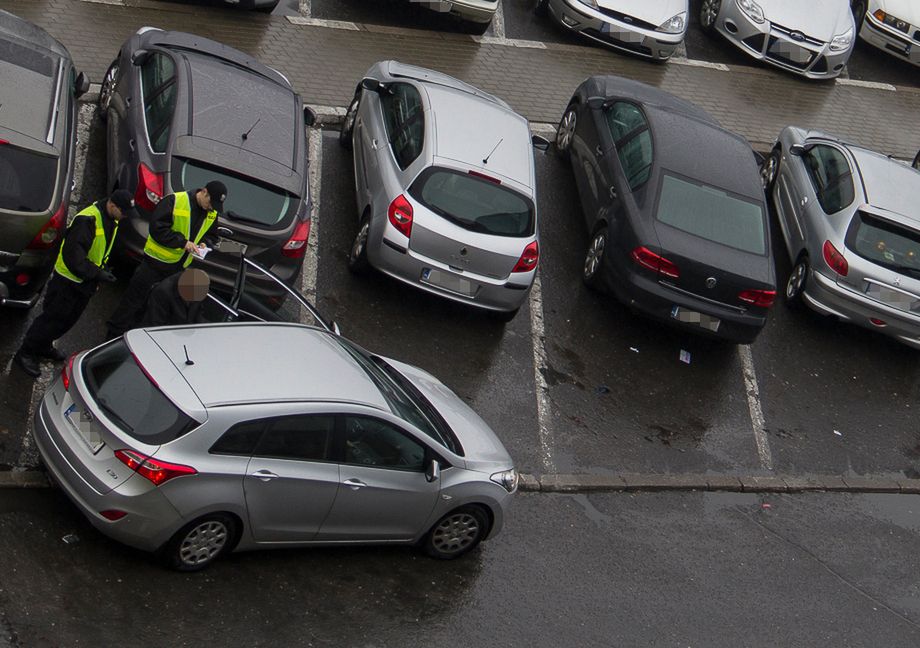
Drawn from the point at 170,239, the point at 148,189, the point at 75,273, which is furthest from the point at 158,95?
the point at 75,273

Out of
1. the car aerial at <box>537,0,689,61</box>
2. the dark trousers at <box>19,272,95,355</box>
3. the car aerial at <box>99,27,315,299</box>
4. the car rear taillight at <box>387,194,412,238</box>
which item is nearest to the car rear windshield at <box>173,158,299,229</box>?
the car aerial at <box>99,27,315,299</box>

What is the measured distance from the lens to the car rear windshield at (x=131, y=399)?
8.34 metres

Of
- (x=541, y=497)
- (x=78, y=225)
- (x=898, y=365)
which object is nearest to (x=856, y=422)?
(x=898, y=365)

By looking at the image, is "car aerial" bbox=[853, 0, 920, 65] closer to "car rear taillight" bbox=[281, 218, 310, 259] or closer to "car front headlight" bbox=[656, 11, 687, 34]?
"car front headlight" bbox=[656, 11, 687, 34]

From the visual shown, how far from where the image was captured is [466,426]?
10.3 metres

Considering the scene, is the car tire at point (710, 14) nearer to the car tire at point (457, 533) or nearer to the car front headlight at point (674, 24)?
the car front headlight at point (674, 24)

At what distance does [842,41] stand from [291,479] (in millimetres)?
13555

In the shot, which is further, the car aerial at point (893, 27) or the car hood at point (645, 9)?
the car aerial at point (893, 27)

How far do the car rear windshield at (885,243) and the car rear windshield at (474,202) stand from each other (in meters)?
3.92

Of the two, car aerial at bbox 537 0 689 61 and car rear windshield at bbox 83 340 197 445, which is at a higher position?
car aerial at bbox 537 0 689 61

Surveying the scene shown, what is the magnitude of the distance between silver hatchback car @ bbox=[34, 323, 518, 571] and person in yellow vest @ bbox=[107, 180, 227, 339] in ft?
4.30

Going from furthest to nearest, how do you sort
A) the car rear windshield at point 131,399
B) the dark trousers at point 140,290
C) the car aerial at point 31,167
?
the dark trousers at point 140,290 → the car aerial at point 31,167 → the car rear windshield at point 131,399

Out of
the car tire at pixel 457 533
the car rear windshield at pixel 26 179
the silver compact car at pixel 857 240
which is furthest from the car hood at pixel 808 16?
the car rear windshield at pixel 26 179

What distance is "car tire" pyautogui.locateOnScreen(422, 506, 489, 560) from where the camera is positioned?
32.4 feet
